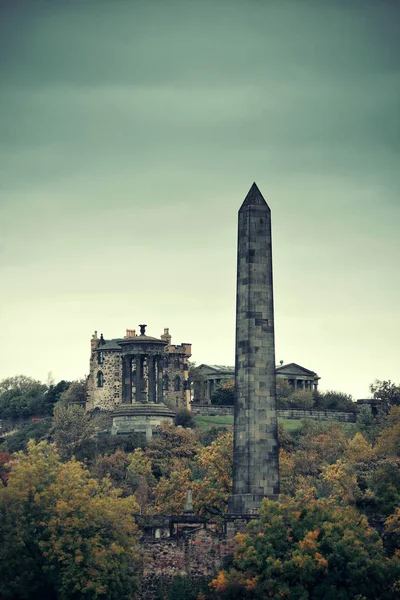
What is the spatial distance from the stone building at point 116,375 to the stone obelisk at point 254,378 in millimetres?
75763

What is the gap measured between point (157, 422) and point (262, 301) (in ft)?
→ 201

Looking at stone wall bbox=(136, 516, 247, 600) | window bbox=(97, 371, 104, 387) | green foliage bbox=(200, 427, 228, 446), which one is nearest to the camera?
stone wall bbox=(136, 516, 247, 600)

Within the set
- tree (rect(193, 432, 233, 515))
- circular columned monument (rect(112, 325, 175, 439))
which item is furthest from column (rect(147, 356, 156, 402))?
tree (rect(193, 432, 233, 515))

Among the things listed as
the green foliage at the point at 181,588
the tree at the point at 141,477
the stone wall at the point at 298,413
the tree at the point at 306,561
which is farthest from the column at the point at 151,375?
the tree at the point at 306,561

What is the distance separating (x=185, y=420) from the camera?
469 ft

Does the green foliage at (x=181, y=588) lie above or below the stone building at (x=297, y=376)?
below

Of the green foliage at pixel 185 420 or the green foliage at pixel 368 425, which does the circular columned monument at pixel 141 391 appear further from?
the green foliage at pixel 368 425

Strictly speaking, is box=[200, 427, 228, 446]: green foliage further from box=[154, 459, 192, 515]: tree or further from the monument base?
the monument base

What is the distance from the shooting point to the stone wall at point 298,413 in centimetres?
15100

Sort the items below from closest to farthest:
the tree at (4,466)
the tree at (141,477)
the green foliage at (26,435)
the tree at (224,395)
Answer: the tree at (4,466)
the tree at (141,477)
the green foliage at (26,435)
the tree at (224,395)

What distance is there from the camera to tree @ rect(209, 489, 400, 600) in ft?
223

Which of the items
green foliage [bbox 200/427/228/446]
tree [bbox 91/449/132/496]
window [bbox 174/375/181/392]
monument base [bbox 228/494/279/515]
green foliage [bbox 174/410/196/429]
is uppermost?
window [bbox 174/375/181/392]

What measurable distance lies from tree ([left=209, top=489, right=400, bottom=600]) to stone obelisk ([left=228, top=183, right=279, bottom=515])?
2233mm

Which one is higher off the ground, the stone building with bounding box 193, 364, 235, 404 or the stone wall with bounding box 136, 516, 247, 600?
the stone building with bounding box 193, 364, 235, 404
